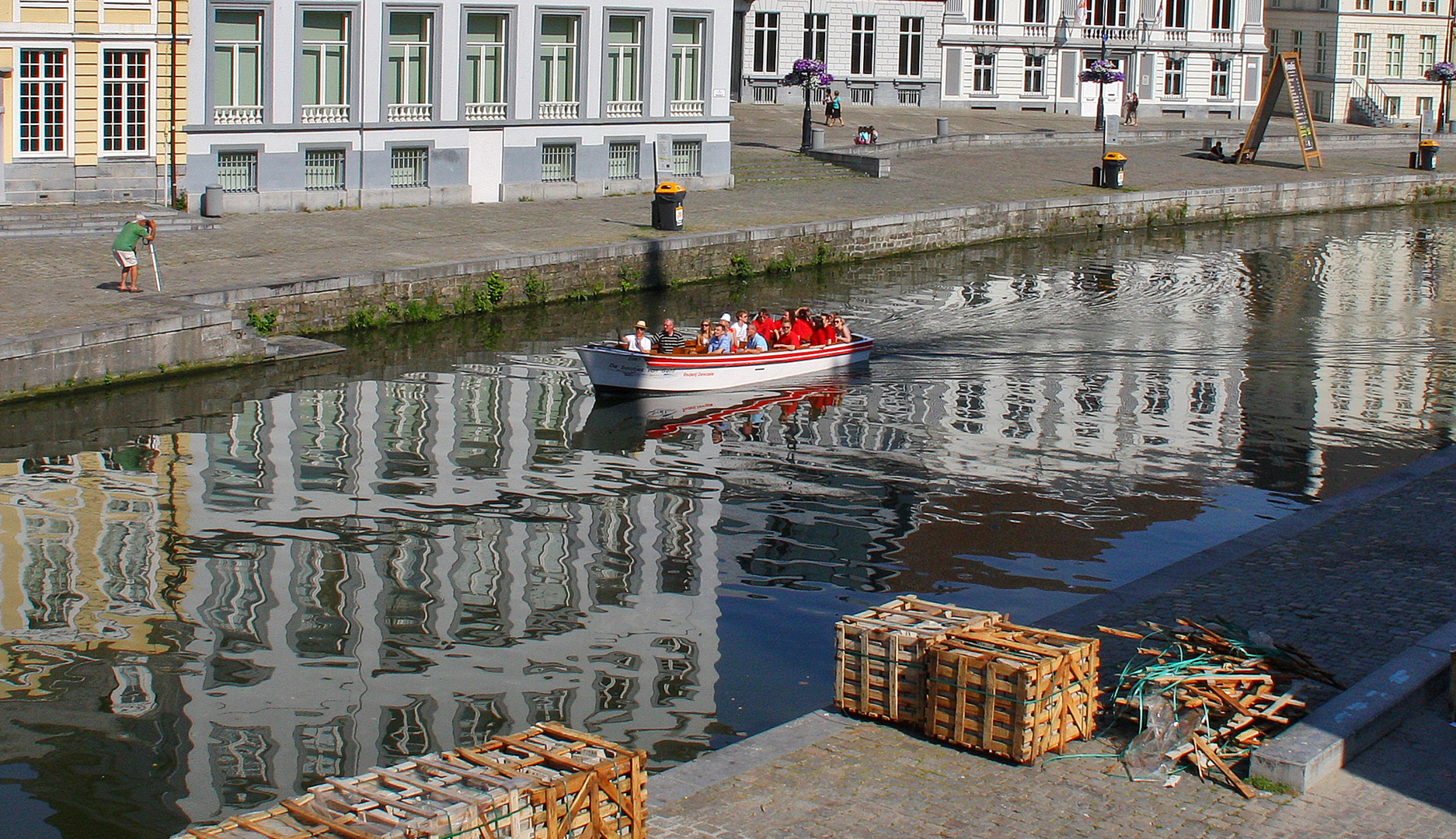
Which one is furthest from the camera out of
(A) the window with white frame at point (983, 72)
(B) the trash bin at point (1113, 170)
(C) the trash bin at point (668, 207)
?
(A) the window with white frame at point (983, 72)

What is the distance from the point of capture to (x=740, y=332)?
29984mm

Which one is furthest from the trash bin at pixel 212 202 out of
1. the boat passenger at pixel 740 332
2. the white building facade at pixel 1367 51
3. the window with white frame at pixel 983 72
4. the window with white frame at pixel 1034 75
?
the white building facade at pixel 1367 51

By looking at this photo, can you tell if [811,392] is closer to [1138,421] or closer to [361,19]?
[1138,421]

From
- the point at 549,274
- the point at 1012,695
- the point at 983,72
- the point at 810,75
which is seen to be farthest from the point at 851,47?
the point at 1012,695

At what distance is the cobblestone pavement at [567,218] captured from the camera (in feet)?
102

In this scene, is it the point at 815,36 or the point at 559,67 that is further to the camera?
the point at 815,36

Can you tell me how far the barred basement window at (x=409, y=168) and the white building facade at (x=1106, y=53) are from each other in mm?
34372

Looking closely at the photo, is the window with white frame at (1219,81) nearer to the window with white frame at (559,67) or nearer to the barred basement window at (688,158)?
the barred basement window at (688,158)

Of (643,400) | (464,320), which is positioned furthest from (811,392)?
(464,320)

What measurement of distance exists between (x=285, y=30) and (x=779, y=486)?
22.0m

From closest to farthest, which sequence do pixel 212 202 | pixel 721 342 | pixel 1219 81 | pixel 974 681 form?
pixel 974 681
pixel 721 342
pixel 212 202
pixel 1219 81

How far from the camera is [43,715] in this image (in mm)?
14406

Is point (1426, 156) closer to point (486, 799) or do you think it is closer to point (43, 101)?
point (43, 101)

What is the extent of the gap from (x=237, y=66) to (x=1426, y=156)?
42.5 meters
